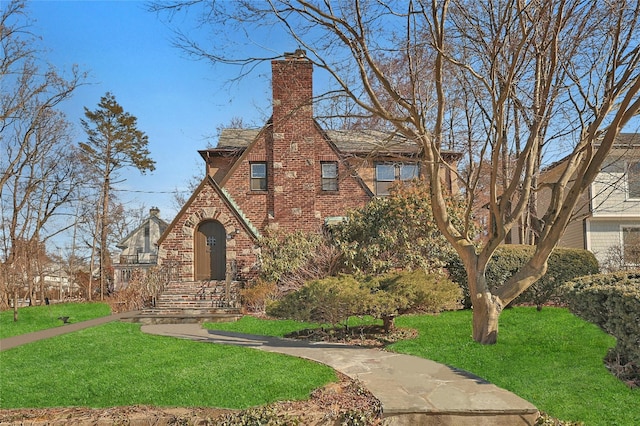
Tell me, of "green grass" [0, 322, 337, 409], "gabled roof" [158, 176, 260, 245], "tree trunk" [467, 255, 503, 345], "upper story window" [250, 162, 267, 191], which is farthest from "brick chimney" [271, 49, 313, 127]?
"tree trunk" [467, 255, 503, 345]

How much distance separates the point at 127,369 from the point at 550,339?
6825mm

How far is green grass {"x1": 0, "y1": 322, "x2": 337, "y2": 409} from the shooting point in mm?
5950

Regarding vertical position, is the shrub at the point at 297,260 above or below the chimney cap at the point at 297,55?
below

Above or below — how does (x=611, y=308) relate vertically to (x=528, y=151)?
below

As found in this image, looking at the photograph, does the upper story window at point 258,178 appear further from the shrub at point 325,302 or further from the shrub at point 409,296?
the shrub at point 409,296

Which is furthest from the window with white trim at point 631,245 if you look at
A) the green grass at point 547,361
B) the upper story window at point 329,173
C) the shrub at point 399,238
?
the upper story window at point 329,173

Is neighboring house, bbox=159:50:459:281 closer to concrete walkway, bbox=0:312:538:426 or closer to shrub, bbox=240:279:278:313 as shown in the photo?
shrub, bbox=240:279:278:313

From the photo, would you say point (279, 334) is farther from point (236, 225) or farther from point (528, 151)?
point (236, 225)

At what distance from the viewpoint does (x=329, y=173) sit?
858 inches

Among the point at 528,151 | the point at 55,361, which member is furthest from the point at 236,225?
the point at 528,151

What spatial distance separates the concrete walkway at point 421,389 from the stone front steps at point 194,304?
6132 millimetres

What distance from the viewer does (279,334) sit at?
10.8 metres

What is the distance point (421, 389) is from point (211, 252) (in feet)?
48.3

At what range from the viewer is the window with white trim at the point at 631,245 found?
19.7m
